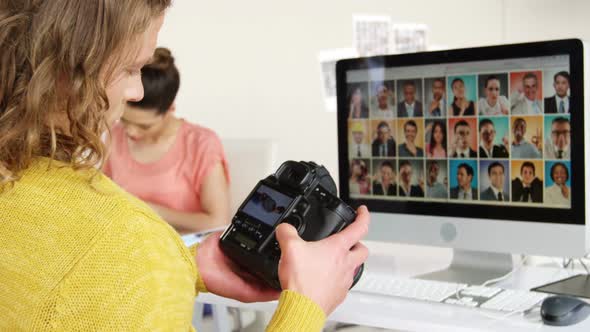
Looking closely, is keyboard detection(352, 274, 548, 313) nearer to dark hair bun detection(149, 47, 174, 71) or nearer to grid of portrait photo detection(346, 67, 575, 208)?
grid of portrait photo detection(346, 67, 575, 208)

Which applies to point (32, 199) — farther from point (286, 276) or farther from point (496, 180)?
point (496, 180)

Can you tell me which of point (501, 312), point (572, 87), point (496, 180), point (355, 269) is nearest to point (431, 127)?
point (496, 180)

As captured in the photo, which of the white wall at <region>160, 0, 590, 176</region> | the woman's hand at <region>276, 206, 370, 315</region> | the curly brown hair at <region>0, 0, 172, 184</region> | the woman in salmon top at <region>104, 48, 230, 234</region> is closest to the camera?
the curly brown hair at <region>0, 0, 172, 184</region>

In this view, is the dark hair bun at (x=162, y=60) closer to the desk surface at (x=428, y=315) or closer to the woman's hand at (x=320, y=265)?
the desk surface at (x=428, y=315)

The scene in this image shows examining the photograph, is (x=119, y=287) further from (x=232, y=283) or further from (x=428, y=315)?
Result: (x=428, y=315)

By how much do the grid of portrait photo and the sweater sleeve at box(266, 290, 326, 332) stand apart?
2.18 ft

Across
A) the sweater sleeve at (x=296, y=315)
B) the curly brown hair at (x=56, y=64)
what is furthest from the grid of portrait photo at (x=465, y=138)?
the curly brown hair at (x=56, y=64)

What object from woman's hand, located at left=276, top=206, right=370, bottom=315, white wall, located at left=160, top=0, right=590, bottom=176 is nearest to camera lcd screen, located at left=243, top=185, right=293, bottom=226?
woman's hand, located at left=276, top=206, right=370, bottom=315

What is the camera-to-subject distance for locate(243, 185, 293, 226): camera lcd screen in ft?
3.02

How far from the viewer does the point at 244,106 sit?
9.77ft

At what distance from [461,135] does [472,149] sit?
3cm

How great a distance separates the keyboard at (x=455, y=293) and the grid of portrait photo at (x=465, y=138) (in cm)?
17

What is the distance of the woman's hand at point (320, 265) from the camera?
2.51 feet

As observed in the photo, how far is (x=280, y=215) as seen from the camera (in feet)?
3.00
